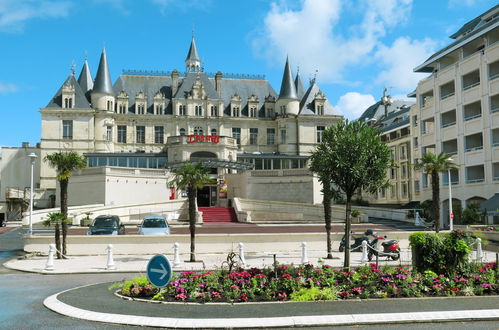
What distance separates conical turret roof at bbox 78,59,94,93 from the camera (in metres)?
74.2

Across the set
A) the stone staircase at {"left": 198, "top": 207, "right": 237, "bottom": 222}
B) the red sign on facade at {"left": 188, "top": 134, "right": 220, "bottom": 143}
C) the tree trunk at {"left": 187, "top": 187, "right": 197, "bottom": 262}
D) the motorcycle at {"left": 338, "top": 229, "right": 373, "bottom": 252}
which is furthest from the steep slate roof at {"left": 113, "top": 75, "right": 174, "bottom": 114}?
the motorcycle at {"left": 338, "top": 229, "right": 373, "bottom": 252}

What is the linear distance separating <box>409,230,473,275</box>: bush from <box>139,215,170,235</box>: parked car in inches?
653

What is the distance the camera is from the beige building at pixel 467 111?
43.5m

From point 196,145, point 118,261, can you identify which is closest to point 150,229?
point 118,261

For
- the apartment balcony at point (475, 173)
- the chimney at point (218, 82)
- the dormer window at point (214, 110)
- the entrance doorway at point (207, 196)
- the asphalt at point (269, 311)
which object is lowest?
the asphalt at point (269, 311)

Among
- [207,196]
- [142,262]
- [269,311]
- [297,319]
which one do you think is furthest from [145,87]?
[297,319]

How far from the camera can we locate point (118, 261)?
21406 mm

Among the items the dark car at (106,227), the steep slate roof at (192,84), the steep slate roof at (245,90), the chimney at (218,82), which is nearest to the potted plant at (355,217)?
the dark car at (106,227)

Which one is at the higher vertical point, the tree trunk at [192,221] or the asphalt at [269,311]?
the tree trunk at [192,221]

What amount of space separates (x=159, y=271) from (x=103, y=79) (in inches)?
2598

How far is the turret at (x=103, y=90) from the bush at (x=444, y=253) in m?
63.6

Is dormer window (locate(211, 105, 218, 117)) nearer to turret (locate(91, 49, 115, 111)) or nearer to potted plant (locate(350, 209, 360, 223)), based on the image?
turret (locate(91, 49, 115, 111))

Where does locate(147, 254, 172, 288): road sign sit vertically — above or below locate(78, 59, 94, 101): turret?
below

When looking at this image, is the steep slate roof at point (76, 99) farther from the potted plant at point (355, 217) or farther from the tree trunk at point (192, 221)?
the tree trunk at point (192, 221)
